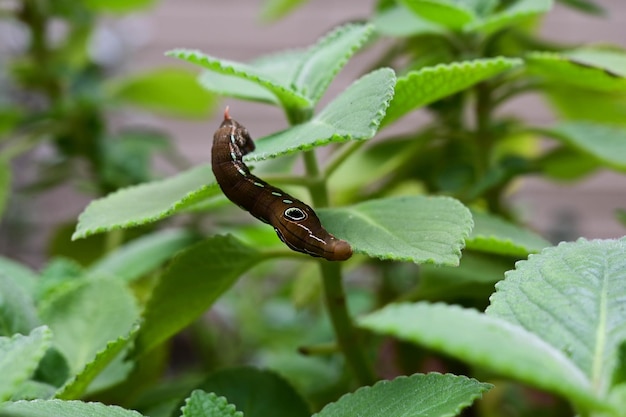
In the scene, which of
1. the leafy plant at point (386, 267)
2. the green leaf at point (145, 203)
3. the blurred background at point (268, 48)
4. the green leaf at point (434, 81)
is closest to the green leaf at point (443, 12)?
the leafy plant at point (386, 267)

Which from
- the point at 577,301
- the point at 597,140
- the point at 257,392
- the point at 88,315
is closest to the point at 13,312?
the point at 88,315

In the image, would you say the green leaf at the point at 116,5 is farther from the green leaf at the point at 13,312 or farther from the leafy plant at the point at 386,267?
the green leaf at the point at 13,312

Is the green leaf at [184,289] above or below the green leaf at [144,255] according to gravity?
above

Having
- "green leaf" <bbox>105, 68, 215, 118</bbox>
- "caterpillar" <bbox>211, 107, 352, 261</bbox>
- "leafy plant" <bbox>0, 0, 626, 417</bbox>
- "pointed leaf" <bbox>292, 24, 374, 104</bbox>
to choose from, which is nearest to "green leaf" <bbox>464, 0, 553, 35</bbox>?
"leafy plant" <bbox>0, 0, 626, 417</bbox>

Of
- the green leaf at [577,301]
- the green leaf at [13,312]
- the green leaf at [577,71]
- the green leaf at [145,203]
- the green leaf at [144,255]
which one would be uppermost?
the green leaf at [577,71]

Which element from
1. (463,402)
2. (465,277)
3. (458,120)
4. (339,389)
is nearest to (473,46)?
(458,120)

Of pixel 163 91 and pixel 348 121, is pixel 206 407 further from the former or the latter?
pixel 163 91
